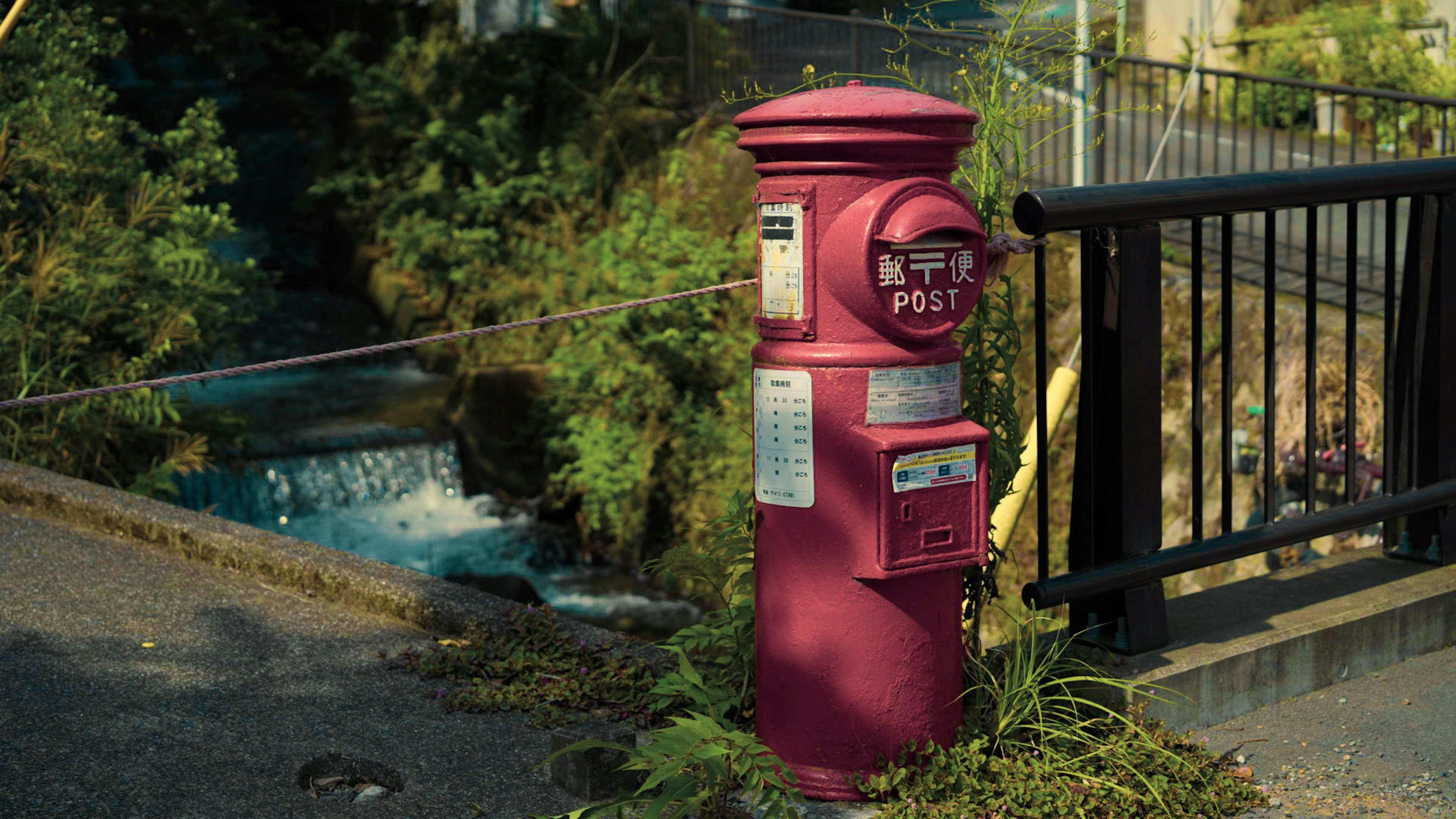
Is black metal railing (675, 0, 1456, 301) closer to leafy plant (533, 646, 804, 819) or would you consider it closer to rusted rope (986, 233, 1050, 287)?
rusted rope (986, 233, 1050, 287)

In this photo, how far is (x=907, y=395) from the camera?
2822mm

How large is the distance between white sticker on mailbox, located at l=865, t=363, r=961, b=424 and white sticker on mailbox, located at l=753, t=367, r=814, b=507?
0.43 feet

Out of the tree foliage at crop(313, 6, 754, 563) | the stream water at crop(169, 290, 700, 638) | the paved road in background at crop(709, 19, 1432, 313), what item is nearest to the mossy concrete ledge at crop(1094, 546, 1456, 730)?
the paved road in background at crop(709, 19, 1432, 313)

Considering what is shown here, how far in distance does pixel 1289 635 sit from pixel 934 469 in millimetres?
1345

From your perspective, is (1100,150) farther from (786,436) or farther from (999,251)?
(786,436)

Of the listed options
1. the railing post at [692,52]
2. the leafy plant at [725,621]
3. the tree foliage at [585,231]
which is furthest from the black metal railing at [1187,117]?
the leafy plant at [725,621]

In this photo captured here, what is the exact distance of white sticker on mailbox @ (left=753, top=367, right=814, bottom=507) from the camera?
2852 millimetres

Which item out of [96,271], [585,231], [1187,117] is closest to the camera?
[96,271]

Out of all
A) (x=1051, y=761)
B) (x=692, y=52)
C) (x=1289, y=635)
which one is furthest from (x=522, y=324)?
(x=692, y=52)

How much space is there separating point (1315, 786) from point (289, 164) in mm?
18090

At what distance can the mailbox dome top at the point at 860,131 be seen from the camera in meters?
2.73

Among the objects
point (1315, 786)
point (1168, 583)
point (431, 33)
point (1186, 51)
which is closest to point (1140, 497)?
point (1315, 786)

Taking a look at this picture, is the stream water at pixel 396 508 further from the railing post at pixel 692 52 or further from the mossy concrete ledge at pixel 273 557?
the railing post at pixel 692 52

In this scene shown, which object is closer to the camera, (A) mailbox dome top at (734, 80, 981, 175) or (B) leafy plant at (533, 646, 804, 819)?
(B) leafy plant at (533, 646, 804, 819)
